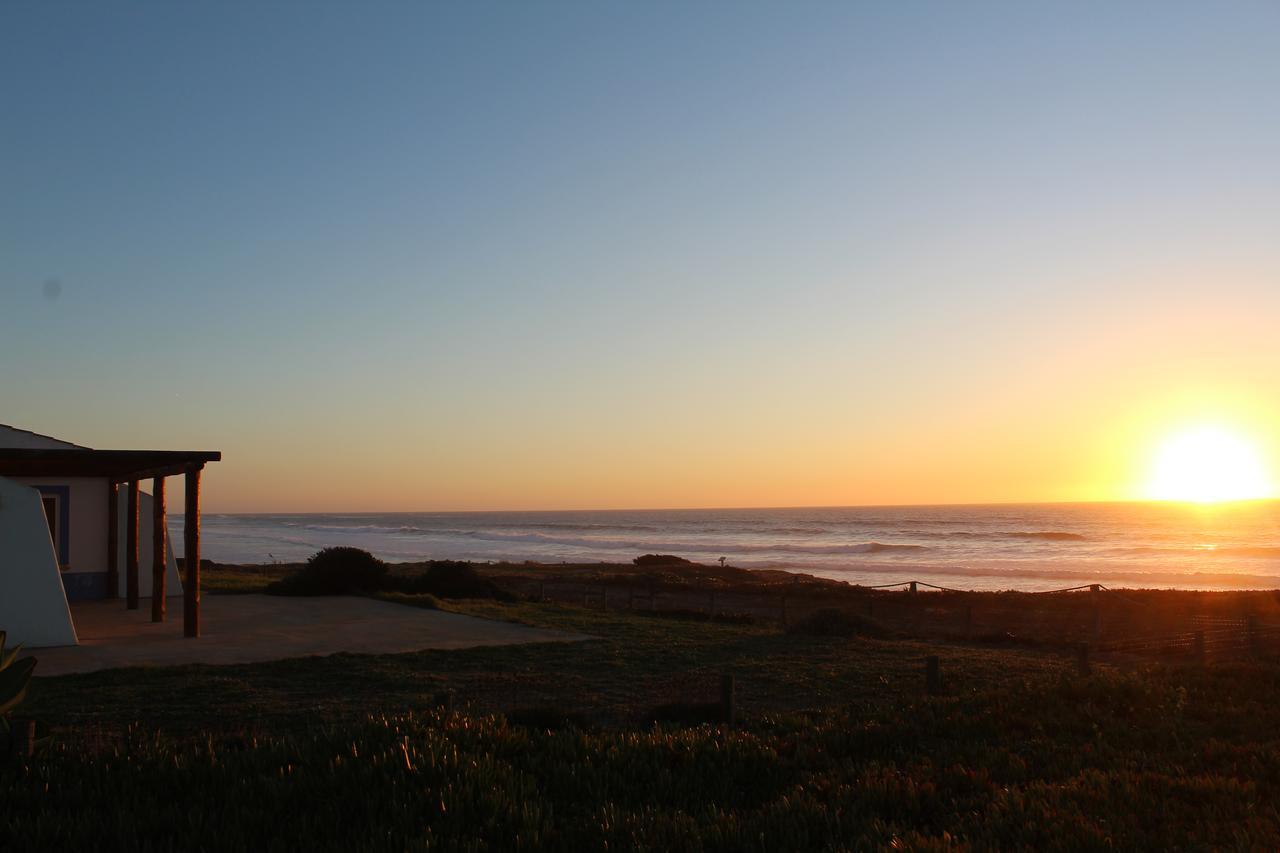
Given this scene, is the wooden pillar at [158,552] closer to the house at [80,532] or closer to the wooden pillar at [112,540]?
the house at [80,532]

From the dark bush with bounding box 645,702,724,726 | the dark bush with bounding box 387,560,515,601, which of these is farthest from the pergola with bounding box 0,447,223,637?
the dark bush with bounding box 645,702,724,726

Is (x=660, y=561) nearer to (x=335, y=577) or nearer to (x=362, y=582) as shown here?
(x=362, y=582)

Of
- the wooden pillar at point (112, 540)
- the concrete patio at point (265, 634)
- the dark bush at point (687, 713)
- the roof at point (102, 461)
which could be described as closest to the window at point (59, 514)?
the roof at point (102, 461)

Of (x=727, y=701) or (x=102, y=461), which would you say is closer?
(x=727, y=701)

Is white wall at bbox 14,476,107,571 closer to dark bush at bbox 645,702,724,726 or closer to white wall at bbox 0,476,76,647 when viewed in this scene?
white wall at bbox 0,476,76,647

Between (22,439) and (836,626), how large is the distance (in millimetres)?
15073

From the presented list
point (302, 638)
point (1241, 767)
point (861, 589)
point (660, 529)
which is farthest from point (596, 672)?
point (660, 529)

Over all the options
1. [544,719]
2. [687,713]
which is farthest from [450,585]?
[544,719]

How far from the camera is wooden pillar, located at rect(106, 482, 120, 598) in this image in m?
17.8

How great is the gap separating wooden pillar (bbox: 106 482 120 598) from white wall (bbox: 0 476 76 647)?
556 cm

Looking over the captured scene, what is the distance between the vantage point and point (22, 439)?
17062 millimetres

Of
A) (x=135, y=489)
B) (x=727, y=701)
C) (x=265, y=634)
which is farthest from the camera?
(x=135, y=489)

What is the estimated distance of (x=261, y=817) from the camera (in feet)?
14.1

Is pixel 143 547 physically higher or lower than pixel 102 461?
lower
